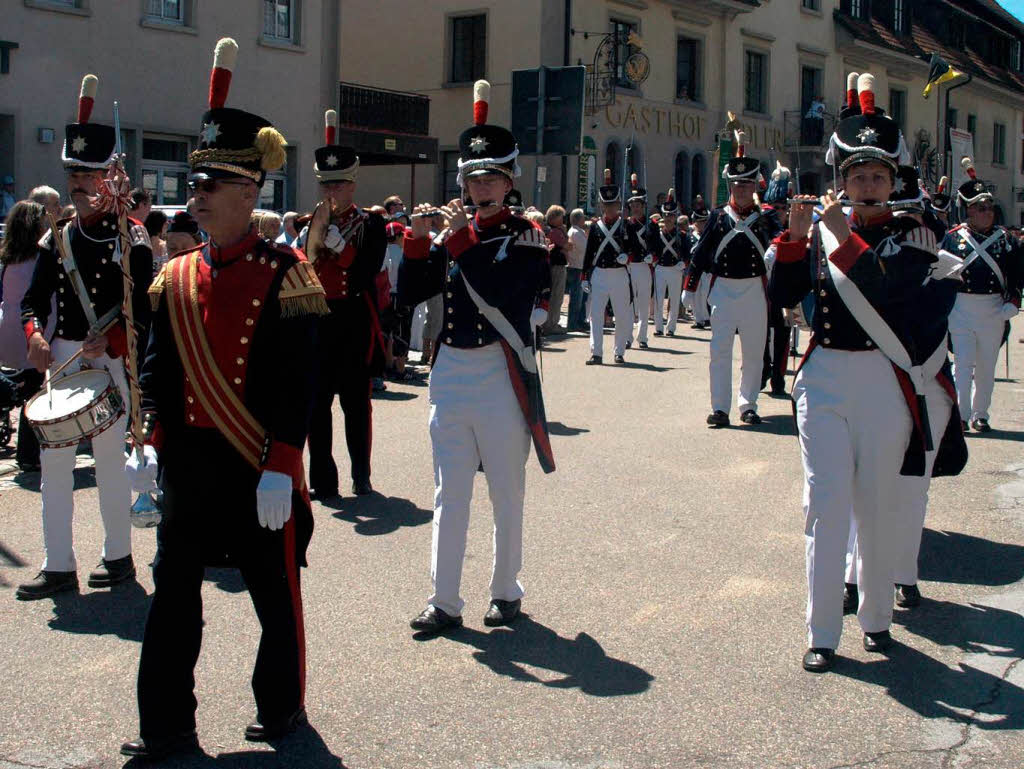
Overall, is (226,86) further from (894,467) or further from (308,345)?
(894,467)

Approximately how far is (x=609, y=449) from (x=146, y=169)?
14.5 m

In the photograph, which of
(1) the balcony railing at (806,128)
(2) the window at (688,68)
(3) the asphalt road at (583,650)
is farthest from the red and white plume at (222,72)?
(1) the balcony railing at (806,128)

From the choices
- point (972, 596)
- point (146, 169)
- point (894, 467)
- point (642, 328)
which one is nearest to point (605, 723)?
point (894, 467)

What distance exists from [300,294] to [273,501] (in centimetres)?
71

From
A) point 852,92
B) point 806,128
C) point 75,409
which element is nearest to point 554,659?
point 75,409

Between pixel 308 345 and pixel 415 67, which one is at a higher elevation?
pixel 415 67

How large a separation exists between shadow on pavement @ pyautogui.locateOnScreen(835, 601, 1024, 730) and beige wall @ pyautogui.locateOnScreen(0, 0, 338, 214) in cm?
1744

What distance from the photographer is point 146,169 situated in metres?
22.1

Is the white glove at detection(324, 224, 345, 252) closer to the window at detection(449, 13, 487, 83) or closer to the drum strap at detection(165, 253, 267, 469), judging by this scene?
the drum strap at detection(165, 253, 267, 469)

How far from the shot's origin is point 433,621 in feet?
18.4

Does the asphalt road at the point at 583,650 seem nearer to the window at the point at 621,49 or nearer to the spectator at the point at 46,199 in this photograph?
the spectator at the point at 46,199

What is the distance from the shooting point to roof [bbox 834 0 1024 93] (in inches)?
1651

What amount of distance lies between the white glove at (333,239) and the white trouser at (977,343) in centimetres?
604

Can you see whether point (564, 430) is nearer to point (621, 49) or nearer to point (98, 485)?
point (98, 485)
